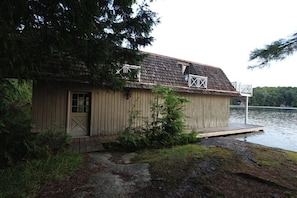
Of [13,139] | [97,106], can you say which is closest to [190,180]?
[13,139]

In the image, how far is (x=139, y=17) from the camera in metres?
5.23

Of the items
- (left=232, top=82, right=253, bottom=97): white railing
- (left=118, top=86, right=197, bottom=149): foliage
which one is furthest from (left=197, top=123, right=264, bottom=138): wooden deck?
(left=118, top=86, right=197, bottom=149): foliage

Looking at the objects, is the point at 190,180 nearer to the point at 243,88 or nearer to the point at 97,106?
the point at 97,106

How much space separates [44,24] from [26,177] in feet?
9.10

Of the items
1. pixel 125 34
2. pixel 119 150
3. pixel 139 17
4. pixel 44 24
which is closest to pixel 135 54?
pixel 125 34

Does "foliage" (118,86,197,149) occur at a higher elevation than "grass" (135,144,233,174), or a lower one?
higher

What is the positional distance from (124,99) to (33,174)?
5.73 metres

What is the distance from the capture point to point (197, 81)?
11797mm

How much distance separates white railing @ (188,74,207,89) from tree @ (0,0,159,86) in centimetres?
646

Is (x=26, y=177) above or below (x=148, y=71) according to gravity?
below

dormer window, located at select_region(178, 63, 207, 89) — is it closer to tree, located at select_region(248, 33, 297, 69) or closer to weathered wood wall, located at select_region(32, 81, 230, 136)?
weathered wood wall, located at select_region(32, 81, 230, 136)

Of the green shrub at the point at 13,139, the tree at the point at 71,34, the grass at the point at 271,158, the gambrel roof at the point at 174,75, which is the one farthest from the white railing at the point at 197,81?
the green shrub at the point at 13,139

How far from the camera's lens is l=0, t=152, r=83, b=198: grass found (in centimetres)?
318

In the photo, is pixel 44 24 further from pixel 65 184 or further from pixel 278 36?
pixel 278 36
